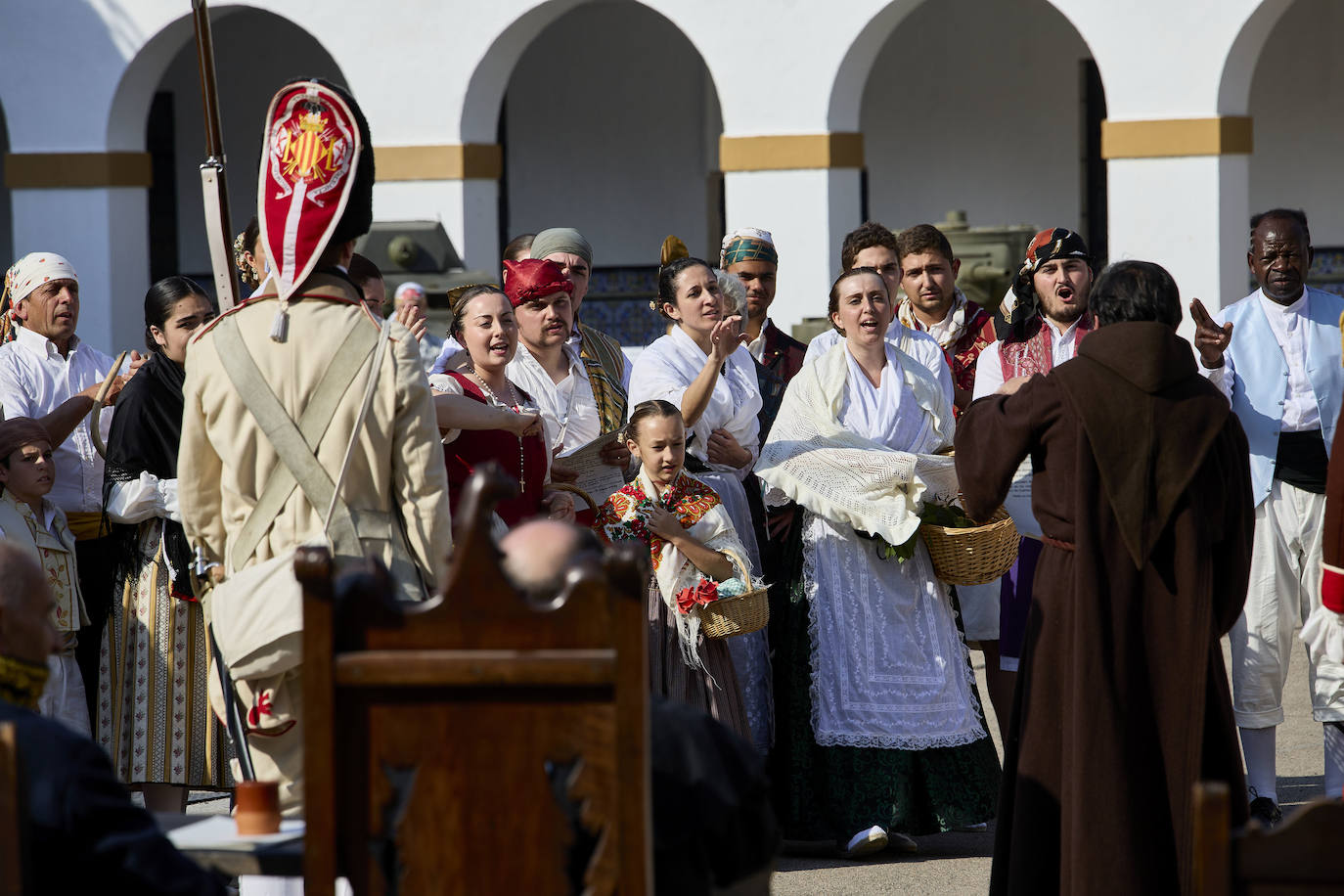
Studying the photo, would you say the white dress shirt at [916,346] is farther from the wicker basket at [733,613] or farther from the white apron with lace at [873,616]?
the wicker basket at [733,613]

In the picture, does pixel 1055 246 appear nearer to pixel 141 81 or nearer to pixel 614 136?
pixel 141 81

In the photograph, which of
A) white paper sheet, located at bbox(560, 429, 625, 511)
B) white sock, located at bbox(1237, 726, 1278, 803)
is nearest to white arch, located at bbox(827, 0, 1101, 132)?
white paper sheet, located at bbox(560, 429, 625, 511)

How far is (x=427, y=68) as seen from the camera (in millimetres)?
11391

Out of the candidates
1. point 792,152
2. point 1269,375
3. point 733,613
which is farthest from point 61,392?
point 792,152

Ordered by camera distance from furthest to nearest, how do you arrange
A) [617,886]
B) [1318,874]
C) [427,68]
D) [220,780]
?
[427,68]
[220,780]
[617,886]
[1318,874]

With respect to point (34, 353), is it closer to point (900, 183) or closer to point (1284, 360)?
point (1284, 360)

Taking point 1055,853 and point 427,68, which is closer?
point 1055,853

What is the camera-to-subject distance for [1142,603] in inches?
147

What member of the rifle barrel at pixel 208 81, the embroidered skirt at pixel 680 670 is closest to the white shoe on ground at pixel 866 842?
the embroidered skirt at pixel 680 670

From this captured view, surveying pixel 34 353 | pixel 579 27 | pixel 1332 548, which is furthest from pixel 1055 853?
pixel 579 27

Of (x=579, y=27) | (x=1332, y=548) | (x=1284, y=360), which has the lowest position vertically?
(x=1332, y=548)

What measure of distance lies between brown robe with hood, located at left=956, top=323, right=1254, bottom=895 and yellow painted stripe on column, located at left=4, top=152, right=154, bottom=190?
9.45 meters

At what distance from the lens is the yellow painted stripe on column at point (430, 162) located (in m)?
11.2

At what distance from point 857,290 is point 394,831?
134 inches
